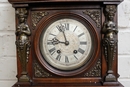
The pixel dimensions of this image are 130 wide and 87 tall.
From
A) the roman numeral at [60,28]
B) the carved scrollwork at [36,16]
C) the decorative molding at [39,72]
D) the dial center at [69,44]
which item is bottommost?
the decorative molding at [39,72]

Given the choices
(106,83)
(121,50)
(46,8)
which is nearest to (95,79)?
(106,83)

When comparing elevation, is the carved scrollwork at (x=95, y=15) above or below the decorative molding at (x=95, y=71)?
above

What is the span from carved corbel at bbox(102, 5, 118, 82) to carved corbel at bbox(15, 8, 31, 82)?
0.22 meters

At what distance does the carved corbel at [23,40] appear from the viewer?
593 millimetres

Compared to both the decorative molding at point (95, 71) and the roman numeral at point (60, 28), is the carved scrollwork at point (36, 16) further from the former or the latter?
the decorative molding at point (95, 71)

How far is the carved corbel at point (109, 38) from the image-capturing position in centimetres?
58

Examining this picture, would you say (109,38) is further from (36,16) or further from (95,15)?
(36,16)

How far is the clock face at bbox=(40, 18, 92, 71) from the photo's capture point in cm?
61

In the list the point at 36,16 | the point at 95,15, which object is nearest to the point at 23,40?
the point at 36,16

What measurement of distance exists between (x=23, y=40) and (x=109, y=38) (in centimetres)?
25

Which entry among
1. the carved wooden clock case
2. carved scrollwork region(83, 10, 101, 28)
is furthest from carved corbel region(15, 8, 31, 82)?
carved scrollwork region(83, 10, 101, 28)

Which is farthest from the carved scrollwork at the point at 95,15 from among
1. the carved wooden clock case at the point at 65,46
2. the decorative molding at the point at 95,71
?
the decorative molding at the point at 95,71

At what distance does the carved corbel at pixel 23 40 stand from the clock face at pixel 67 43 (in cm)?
5

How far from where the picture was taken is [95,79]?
617 mm
